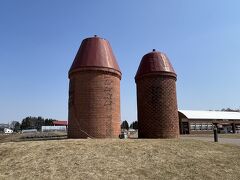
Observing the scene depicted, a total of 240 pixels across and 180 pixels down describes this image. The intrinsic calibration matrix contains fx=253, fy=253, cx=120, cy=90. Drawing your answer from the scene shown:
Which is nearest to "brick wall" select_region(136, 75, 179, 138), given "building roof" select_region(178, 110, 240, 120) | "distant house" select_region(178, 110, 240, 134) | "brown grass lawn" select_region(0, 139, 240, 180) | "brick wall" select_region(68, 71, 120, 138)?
"brick wall" select_region(68, 71, 120, 138)

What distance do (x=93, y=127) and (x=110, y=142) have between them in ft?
12.3

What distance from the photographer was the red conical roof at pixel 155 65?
78.0 ft

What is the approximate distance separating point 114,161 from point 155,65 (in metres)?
13.5

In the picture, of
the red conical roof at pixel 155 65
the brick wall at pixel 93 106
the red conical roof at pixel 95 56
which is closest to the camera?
the brick wall at pixel 93 106

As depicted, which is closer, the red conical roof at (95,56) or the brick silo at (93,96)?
the brick silo at (93,96)

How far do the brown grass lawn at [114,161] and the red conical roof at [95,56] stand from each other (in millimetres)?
7515

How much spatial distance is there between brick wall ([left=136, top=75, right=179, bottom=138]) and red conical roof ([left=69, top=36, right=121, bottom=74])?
3528 mm

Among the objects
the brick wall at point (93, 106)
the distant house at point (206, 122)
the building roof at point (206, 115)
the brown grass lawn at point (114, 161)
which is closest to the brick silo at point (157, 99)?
the brick wall at point (93, 106)

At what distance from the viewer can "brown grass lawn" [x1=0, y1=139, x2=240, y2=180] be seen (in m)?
11.1

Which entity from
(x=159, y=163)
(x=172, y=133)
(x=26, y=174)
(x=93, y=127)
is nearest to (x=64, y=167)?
(x=26, y=174)

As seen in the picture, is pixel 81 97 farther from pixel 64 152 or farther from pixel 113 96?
pixel 64 152

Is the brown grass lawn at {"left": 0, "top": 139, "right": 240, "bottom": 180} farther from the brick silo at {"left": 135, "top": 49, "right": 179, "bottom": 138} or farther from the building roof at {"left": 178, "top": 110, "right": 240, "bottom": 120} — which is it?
the building roof at {"left": 178, "top": 110, "right": 240, "bottom": 120}

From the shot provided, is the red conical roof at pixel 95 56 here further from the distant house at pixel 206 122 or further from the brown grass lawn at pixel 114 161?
the distant house at pixel 206 122

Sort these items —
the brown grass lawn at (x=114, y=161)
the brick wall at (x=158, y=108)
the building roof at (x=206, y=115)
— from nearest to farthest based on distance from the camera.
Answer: the brown grass lawn at (x=114, y=161), the brick wall at (x=158, y=108), the building roof at (x=206, y=115)
